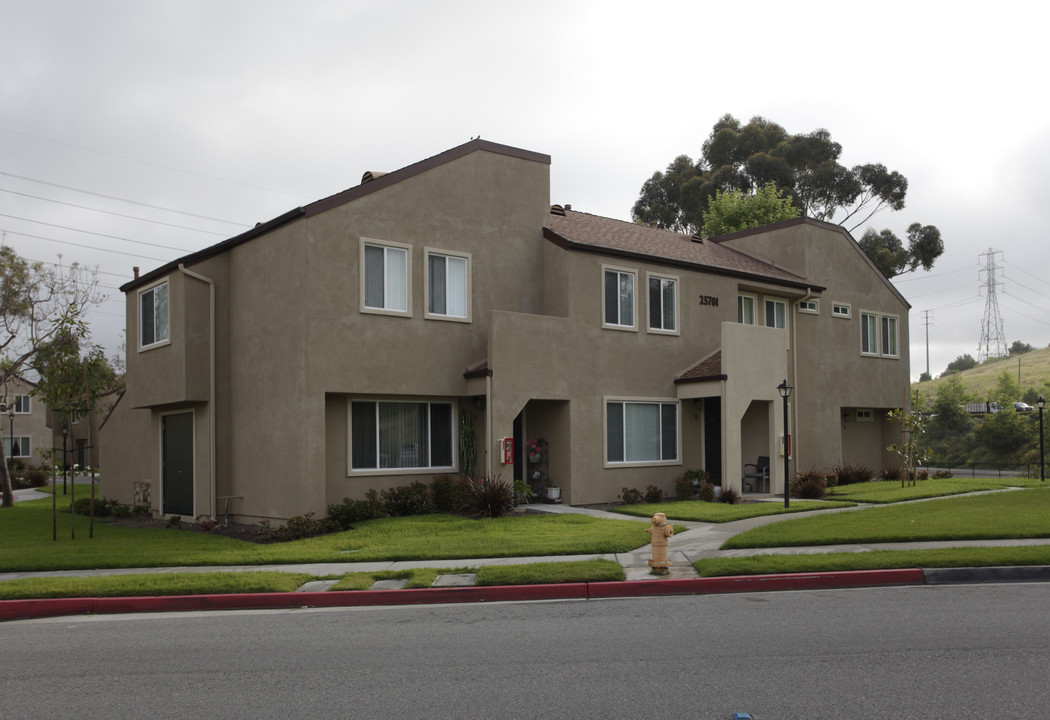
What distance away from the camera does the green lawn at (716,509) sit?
17047mm

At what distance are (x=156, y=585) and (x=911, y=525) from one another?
1170cm

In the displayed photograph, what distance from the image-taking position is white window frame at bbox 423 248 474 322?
62.0 feet

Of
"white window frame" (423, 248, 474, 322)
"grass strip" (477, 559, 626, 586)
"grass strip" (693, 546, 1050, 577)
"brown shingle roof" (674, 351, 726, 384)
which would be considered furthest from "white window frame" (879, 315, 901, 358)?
"grass strip" (477, 559, 626, 586)

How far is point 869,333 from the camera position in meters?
29.3

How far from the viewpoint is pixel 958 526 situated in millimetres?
14469

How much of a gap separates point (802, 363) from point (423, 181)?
13.5 meters

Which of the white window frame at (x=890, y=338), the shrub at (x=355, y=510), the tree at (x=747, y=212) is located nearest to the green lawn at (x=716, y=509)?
the shrub at (x=355, y=510)

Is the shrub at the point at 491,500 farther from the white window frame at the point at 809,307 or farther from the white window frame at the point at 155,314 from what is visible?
the white window frame at the point at 809,307

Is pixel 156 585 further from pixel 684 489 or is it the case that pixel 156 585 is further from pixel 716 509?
pixel 684 489

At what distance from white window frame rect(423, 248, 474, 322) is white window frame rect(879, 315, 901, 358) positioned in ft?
54.1

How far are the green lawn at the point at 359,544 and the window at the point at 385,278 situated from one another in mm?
4438

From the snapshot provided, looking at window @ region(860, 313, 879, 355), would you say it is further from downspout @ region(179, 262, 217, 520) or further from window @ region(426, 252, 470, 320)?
Answer: downspout @ region(179, 262, 217, 520)

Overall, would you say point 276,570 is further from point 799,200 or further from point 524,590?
point 799,200

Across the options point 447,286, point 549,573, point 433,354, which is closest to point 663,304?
point 447,286
